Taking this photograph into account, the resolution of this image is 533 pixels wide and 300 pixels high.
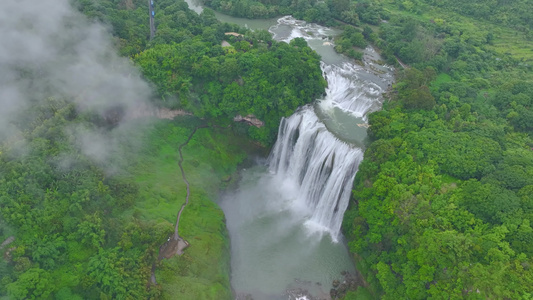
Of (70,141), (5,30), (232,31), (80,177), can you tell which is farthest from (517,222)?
(5,30)

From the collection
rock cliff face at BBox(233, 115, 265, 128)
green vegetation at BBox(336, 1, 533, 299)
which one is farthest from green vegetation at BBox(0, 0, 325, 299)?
green vegetation at BBox(336, 1, 533, 299)

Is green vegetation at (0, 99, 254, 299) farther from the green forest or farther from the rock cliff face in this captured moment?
the rock cliff face

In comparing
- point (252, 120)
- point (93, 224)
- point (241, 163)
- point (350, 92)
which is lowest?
point (241, 163)

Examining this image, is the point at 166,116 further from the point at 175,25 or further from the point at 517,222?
the point at 517,222

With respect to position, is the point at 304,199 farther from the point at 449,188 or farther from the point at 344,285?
the point at 449,188

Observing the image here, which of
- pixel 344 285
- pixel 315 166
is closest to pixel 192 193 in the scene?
pixel 315 166

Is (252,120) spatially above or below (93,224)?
above
